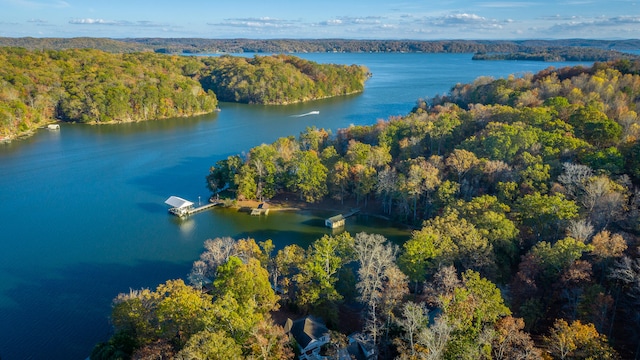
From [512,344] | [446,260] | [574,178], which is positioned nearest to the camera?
[512,344]

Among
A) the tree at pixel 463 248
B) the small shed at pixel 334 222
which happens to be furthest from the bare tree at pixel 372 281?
the small shed at pixel 334 222

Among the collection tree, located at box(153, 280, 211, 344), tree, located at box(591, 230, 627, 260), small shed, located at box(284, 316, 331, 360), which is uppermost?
tree, located at box(591, 230, 627, 260)

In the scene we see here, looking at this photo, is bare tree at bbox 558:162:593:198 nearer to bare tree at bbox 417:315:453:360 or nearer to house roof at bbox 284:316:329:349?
bare tree at bbox 417:315:453:360

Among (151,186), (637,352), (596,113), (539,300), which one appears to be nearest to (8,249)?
(151,186)

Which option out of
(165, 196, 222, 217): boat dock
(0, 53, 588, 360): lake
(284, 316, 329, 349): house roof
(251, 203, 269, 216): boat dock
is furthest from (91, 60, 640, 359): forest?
(0, 53, 588, 360): lake

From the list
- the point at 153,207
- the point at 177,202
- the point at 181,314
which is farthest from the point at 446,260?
the point at 153,207

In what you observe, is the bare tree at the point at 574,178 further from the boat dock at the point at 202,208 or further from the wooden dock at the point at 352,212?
the boat dock at the point at 202,208

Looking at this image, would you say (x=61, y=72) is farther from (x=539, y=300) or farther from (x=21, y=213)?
(x=539, y=300)

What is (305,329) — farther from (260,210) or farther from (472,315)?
(260,210)
